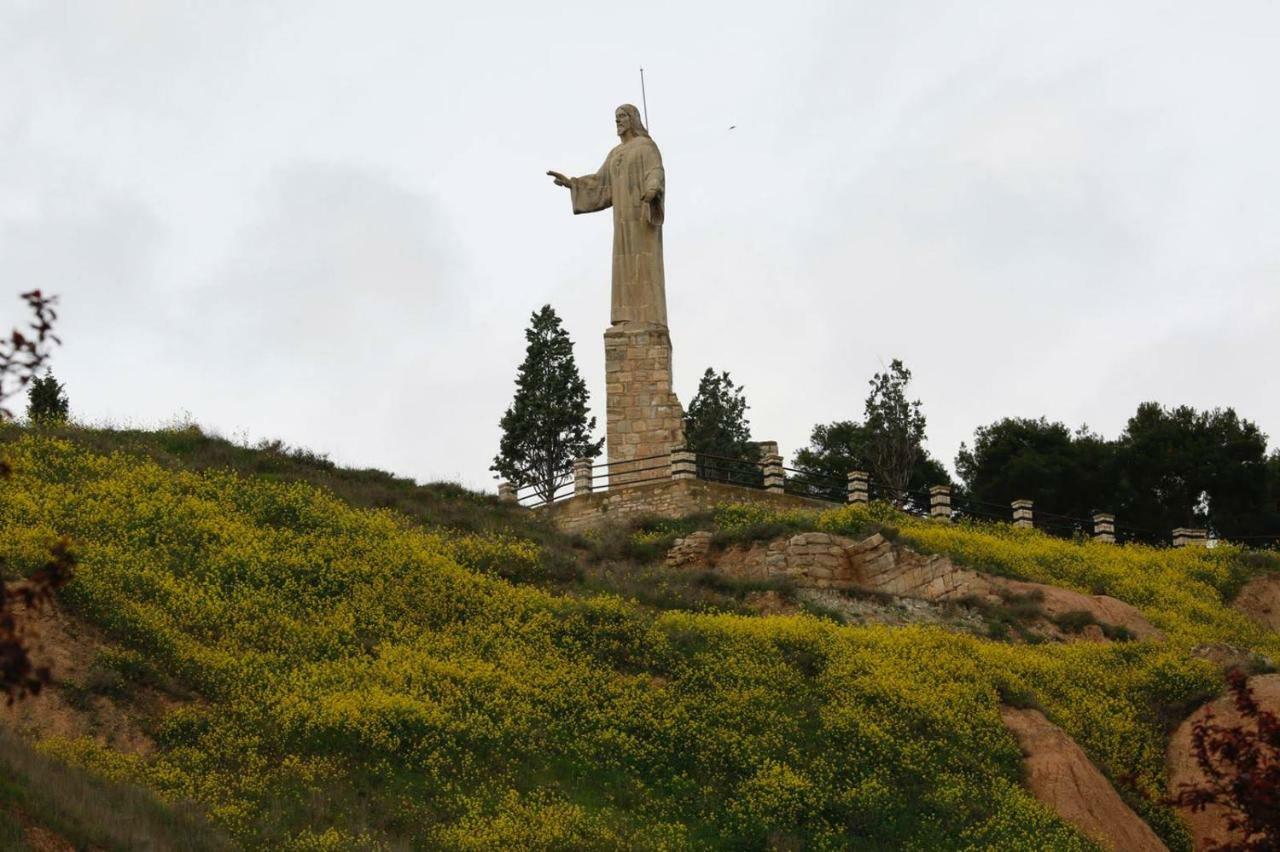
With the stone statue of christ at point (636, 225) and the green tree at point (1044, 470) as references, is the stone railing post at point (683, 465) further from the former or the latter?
the green tree at point (1044, 470)

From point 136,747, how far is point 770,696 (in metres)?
10.6

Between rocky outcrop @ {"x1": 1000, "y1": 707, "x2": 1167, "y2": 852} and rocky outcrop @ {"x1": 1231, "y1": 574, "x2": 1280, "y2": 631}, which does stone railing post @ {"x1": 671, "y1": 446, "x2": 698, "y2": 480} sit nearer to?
rocky outcrop @ {"x1": 1231, "y1": 574, "x2": 1280, "y2": 631}

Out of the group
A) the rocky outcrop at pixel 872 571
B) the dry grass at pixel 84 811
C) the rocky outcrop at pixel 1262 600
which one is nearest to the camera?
the dry grass at pixel 84 811

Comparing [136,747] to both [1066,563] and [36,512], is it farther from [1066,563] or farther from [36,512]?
[1066,563]

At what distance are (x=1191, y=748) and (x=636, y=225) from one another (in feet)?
72.8

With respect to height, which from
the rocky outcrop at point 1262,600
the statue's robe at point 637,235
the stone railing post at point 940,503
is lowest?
the rocky outcrop at point 1262,600

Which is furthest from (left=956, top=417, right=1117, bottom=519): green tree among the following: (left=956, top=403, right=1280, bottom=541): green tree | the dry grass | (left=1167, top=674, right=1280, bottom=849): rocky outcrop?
the dry grass

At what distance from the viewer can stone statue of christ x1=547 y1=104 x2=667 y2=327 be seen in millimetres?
45750

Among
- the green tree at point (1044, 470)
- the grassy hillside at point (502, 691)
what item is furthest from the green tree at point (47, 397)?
the green tree at point (1044, 470)

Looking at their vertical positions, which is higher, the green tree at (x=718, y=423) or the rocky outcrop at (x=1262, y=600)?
the green tree at (x=718, y=423)

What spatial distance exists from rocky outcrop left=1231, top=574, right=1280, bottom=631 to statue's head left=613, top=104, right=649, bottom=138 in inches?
800

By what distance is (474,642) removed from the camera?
30516 millimetres

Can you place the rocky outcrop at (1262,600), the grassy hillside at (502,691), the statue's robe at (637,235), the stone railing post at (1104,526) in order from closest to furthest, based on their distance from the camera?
1. the grassy hillside at (502,691)
2. the rocky outcrop at (1262,600)
3. the statue's robe at (637,235)
4. the stone railing post at (1104,526)

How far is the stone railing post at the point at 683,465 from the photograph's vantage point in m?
43.3
